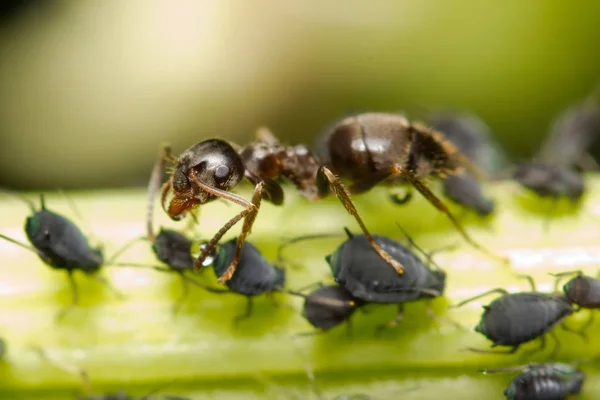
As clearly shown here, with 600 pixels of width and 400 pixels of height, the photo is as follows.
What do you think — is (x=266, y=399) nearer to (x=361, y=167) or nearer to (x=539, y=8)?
(x=361, y=167)

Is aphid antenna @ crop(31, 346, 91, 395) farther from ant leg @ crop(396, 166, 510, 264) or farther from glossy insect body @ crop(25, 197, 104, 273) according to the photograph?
ant leg @ crop(396, 166, 510, 264)

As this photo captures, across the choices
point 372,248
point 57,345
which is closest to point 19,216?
point 57,345

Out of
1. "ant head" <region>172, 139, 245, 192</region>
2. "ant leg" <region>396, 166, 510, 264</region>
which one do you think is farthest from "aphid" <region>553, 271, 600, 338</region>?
"ant head" <region>172, 139, 245, 192</region>

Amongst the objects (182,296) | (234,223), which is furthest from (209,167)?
(182,296)

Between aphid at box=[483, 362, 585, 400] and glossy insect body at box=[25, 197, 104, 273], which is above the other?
glossy insect body at box=[25, 197, 104, 273]

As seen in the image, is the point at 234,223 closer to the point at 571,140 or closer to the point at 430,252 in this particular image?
the point at 430,252

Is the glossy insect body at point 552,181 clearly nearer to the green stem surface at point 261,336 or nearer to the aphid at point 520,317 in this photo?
the green stem surface at point 261,336
